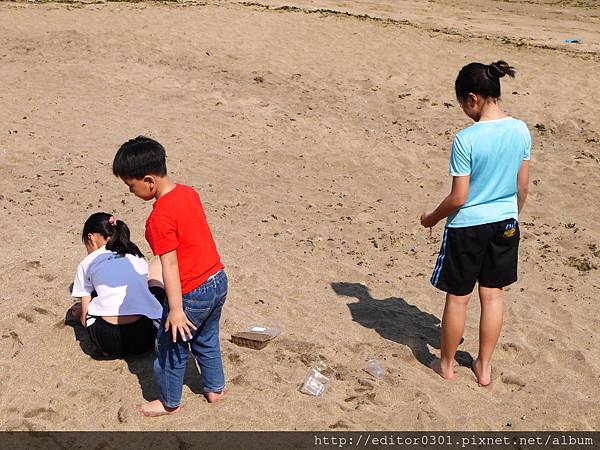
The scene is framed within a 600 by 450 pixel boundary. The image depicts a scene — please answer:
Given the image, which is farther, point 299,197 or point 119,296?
point 299,197

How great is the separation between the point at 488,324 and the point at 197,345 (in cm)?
163

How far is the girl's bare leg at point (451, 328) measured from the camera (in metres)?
4.31

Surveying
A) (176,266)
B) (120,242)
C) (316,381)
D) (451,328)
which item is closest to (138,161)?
(176,266)

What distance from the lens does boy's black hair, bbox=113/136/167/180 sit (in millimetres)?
3574

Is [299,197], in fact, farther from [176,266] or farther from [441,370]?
[176,266]

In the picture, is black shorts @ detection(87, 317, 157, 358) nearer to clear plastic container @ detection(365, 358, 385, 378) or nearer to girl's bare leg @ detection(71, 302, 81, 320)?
girl's bare leg @ detection(71, 302, 81, 320)

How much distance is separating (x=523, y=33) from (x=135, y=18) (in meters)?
8.03

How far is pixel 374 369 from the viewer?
15.1 ft

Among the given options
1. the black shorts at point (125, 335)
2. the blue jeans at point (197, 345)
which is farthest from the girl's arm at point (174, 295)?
the black shorts at point (125, 335)

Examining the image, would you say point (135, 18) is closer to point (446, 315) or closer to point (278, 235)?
point (278, 235)

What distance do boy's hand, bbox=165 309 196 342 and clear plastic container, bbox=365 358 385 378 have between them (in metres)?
1.31

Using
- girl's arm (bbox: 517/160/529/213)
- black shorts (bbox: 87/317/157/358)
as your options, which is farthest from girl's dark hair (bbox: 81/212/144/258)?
girl's arm (bbox: 517/160/529/213)

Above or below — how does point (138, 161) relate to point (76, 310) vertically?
above

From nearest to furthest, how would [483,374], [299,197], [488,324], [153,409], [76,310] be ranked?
[153,409]
[488,324]
[483,374]
[76,310]
[299,197]
